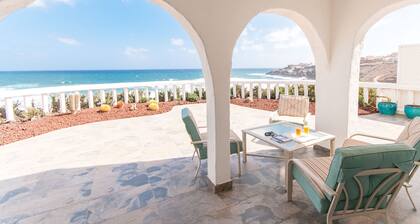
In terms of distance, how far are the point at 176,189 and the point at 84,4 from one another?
24.2 m

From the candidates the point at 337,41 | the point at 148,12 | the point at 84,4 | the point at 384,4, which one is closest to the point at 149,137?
the point at 337,41

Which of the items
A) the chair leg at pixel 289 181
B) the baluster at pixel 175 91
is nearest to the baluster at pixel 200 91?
the baluster at pixel 175 91

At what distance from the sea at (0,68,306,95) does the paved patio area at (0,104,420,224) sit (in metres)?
20.5

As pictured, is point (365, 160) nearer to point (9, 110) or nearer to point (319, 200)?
point (319, 200)

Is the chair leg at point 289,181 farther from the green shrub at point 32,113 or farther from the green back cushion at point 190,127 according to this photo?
the green shrub at point 32,113

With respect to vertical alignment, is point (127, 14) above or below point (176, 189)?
above

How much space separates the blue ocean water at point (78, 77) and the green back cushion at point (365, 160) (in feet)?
80.1

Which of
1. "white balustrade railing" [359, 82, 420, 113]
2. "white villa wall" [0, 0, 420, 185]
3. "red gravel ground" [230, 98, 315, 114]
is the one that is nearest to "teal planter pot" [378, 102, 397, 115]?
"white balustrade railing" [359, 82, 420, 113]

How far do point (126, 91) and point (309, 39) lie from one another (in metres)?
5.73

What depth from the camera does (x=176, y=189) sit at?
104 inches

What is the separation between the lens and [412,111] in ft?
17.8

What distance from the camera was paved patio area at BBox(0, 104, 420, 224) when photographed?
7.07ft

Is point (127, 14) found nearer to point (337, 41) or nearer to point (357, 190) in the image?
point (337, 41)

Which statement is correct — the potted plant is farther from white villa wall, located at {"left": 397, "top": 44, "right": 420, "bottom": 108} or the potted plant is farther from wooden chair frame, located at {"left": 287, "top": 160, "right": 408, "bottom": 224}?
wooden chair frame, located at {"left": 287, "top": 160, "right": 408, "bottom": 224}
